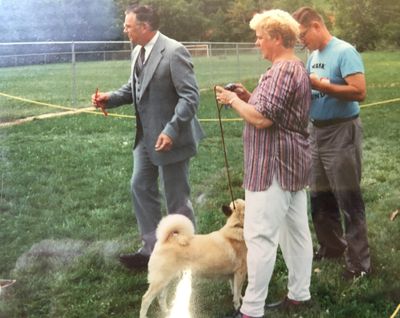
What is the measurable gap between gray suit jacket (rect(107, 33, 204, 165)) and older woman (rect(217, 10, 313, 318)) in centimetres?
10

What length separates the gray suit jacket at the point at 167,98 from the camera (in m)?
1.78

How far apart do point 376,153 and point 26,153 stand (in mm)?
1176

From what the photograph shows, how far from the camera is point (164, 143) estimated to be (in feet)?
6.06

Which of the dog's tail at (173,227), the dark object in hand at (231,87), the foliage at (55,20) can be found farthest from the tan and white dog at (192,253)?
the foliage at (55,20)

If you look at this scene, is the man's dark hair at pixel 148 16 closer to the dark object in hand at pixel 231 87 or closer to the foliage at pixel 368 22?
the dark object in hand at pixel 231 87

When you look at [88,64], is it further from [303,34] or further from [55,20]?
[303,34]

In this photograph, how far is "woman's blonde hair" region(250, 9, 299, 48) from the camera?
5.94ft

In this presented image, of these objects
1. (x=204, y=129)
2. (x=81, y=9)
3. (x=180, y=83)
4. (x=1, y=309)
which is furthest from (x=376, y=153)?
(x=1, y=309)

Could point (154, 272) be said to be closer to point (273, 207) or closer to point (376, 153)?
point (273, 207)

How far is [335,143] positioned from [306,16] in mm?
478

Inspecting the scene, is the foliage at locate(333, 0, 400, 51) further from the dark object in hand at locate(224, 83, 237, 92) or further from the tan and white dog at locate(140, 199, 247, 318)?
the tan and white dog at locate(140, 199, 247, 318)

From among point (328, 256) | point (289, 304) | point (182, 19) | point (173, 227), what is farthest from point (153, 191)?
point (328, 256)

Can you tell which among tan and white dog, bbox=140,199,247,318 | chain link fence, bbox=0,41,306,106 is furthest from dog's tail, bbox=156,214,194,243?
chain link fence, bbox=0,41,306,106

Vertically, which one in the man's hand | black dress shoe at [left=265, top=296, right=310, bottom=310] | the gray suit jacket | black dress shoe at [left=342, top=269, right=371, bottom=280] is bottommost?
black dress shoe at [left=265, top=296, right=310, bottom=310]
